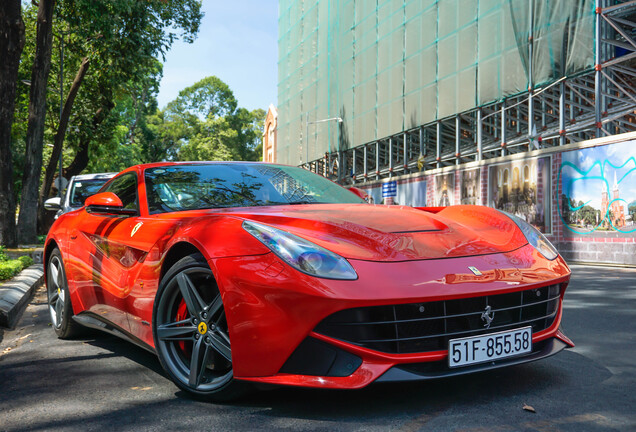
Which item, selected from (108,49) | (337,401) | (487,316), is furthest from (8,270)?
(108,49)

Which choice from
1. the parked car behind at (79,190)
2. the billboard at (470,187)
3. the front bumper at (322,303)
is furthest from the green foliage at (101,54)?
the front bumper at (322,303)

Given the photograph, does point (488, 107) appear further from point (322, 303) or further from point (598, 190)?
point (322, 303)

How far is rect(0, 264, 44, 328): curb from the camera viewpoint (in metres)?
5.52

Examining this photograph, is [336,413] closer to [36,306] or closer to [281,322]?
[281,322]

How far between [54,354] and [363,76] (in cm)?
2863

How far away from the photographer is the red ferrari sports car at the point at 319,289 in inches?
99.8

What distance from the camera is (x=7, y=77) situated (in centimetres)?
1195

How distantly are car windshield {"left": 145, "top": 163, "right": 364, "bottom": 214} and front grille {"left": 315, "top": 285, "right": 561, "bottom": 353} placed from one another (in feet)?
4.19

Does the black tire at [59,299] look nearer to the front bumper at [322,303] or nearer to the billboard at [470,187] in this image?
the front bumper at [322,303]

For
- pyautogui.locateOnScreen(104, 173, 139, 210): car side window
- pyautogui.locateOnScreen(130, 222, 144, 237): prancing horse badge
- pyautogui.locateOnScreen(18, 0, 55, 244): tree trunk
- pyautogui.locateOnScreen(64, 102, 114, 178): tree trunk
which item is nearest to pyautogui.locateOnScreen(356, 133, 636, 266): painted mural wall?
pyautogui.locateOnScreen(104, 173, 139, 210): car side window

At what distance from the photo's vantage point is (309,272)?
2.55 m

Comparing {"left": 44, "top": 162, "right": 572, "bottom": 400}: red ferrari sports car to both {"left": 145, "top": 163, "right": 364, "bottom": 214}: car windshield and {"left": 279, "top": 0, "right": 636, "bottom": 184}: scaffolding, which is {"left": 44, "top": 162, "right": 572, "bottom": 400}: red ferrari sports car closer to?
{"left": 145, "top": 163, "right": 364, "bottom": 214}: car windshield

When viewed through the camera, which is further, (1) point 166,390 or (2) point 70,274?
(2) point 70,274

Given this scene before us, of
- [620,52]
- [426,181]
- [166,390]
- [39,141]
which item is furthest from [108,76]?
[166,390]
